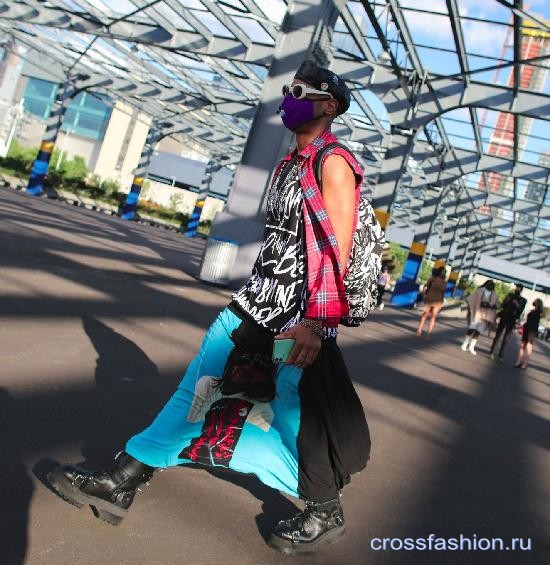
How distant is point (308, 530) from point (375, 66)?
19371 millimetres

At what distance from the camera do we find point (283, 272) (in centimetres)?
309

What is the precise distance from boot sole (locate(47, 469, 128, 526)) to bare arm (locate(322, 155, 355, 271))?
1285mm

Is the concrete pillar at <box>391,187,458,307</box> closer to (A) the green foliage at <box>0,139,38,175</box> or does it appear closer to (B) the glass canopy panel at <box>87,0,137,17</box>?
(B) the glass canopy panel at <box>87,0,137,17</box>

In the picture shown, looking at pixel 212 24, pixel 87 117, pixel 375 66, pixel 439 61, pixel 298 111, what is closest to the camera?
pixel 298 111

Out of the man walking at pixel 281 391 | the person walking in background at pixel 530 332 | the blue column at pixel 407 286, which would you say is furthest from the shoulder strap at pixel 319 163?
the blue column at pixel 407 286

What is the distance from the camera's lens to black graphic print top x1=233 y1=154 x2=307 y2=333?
10.1 ft

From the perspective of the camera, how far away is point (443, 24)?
58.0ft

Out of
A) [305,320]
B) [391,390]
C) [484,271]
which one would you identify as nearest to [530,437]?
[391,390]

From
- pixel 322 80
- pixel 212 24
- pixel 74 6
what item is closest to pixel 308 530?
pixel 322 80

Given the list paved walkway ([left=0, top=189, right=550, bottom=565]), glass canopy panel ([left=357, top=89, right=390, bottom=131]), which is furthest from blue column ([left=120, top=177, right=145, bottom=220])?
paved walkway ([left=0, top=189, right=550, bottom=565])

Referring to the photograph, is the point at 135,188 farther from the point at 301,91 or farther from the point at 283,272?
the point at 283,272

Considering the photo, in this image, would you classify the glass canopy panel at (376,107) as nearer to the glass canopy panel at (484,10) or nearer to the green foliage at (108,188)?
the glass canopy panel at (484,10)

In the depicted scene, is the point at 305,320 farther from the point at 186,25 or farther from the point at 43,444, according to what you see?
the point at 186,25

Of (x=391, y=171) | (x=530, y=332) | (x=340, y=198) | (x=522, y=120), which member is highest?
(x=522, y=120)
